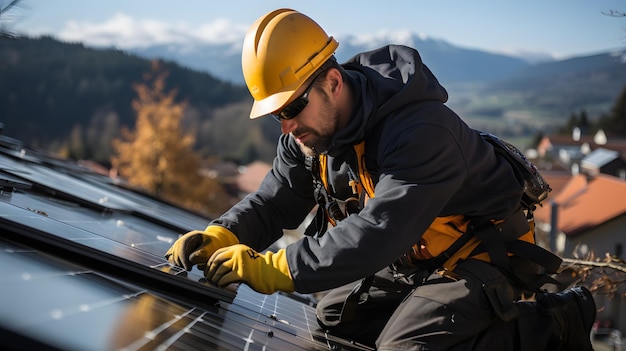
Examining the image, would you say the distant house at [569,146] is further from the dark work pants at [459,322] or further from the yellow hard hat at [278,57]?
the yellow hard hat at [278,57]

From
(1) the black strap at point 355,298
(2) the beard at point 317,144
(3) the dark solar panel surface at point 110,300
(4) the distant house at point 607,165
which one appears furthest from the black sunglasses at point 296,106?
(4) the distant house at point 607,165

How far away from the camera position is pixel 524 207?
4.06 m

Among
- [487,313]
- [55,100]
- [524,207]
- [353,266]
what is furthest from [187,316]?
[55,100]

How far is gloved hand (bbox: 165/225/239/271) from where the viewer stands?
A: 3.81 metres

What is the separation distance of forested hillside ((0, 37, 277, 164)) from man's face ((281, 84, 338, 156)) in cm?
7132

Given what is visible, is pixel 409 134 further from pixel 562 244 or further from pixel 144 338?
pixel 562 244

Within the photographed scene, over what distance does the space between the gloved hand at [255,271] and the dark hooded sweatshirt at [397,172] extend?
0.22 ft

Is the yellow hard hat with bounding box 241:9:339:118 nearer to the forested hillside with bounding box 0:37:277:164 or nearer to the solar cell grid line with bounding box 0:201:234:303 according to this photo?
the solar cell grid line with bounding box 0:201:234:303

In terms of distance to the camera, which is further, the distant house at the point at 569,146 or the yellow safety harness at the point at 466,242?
the distant house at the point at 569,146

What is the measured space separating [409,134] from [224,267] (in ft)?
3.55

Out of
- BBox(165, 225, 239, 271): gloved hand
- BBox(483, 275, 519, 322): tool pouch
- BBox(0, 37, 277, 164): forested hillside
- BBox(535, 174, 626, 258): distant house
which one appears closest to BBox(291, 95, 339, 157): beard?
BBox(165, 225, 239, 271): gloved hand

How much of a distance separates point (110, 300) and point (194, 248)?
4.07 feet

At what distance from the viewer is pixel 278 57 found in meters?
3.59

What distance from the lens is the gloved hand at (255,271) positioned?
3438 millimetres
